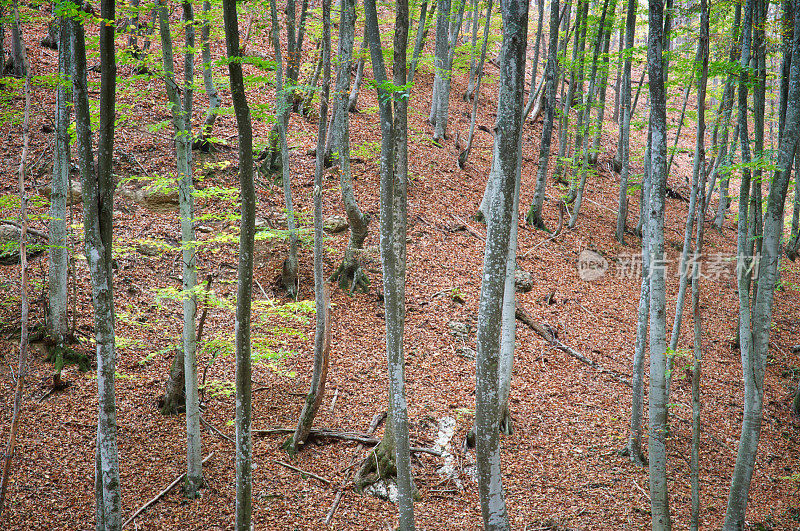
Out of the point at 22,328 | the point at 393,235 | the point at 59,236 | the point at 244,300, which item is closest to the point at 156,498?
the point at 22,328

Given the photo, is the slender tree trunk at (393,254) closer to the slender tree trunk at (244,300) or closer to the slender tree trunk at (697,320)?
the slender tree trunk at (244,300)

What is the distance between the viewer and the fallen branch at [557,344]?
10.1 m

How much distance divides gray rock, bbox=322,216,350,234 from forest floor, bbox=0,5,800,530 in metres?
0.29

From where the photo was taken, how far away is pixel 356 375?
8867 millimetres

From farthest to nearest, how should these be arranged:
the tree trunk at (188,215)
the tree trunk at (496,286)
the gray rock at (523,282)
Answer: the gray rock at (523,282) < the tree trunk at (188,215) < the tree trunk at (496,286)

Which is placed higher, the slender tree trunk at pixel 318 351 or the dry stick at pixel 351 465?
the slender tree trunk at pixel 318 351

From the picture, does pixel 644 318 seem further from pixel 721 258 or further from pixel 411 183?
pixel 721 258

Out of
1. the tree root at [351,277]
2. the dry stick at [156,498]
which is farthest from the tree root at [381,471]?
the tree root at [351,277]

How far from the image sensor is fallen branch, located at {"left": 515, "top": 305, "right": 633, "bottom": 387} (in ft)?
33.3

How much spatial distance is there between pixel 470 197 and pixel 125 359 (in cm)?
1030

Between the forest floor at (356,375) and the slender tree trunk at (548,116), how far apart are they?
0.56 meters

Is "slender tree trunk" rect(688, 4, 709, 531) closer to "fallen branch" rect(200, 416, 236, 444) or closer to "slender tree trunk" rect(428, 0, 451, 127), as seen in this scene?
"fallen branch" rect(200, 416, 236, 444)

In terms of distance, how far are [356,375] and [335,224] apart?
4.48m

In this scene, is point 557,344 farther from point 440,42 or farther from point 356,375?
point 440,42
